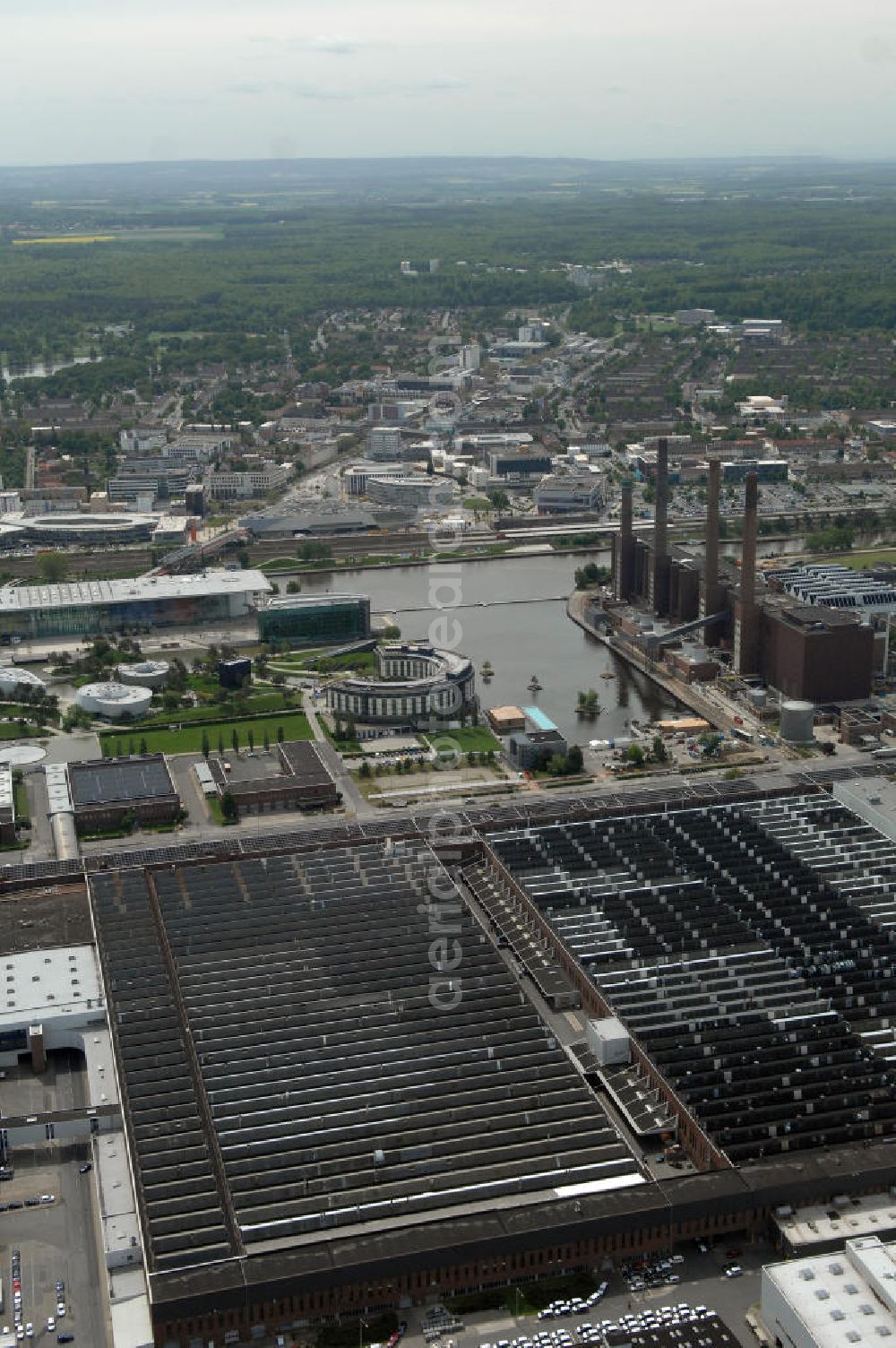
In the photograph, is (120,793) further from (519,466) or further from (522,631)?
(519,466)

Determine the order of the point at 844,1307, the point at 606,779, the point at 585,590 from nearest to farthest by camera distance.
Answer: the point at 844,1307 → the point at 606,779 → the point at 585,590

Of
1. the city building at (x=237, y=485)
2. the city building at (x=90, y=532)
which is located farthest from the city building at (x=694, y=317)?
the city building at (x=90, y=532)

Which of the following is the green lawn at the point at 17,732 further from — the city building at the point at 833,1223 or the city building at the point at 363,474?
the city building at the point at 363,474

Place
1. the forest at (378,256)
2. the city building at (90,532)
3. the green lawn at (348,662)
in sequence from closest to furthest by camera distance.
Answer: the green lawn at (348,662) → the city building at (90,532) → the forest at (378,256)

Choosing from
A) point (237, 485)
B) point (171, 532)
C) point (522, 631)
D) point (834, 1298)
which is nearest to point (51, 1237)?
point (834, 1298)

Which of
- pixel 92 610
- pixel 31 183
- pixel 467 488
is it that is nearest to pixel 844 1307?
pixel 92 610

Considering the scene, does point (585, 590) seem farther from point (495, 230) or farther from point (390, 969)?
Answer: point (495, 230)

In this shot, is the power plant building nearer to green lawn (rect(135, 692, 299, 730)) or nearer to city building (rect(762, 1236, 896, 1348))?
green lawn (rect(135, 692, 299, 730))
